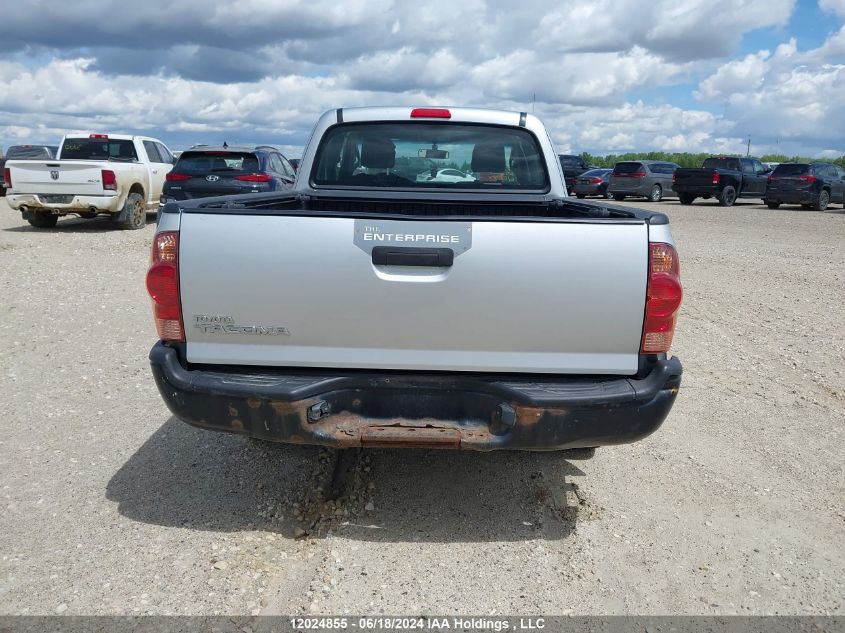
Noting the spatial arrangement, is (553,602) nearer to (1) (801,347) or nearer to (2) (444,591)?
(2) (444,591)

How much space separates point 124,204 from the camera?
15.1m

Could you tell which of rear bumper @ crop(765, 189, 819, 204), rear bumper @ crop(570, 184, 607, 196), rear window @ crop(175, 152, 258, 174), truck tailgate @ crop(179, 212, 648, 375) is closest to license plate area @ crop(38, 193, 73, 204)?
rear window @ crop(175, 152, 258, 174)

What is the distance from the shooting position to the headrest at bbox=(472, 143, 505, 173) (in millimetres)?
5094

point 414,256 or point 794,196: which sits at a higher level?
point 414,256

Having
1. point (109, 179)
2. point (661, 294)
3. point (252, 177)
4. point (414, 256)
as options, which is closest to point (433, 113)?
point (414, 256)

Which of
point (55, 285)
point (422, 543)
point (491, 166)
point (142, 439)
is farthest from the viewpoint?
point (55, 285)

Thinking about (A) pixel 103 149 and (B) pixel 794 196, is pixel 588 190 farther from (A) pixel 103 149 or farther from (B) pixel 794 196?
(A) pixel 103 149

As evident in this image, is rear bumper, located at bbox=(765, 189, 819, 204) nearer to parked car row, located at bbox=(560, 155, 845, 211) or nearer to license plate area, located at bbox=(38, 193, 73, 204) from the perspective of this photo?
parked car row, located at bbox=(560, 155, 845, 211)

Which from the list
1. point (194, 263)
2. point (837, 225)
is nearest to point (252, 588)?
point (194, 263)

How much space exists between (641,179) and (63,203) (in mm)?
20379

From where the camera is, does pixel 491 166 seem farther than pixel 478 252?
Yes

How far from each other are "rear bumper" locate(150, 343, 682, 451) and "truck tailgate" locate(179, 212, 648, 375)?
0.14 metres

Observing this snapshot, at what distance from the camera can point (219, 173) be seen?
13.8m

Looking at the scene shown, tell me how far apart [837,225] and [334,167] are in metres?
18.7
